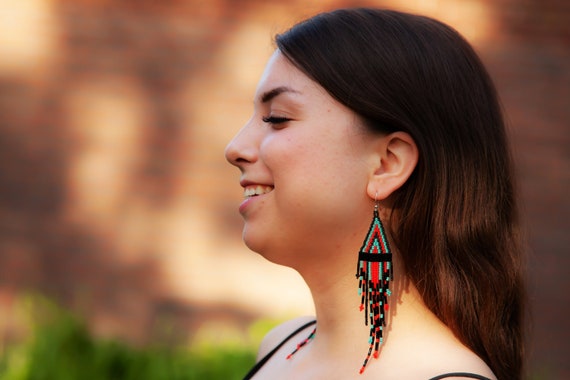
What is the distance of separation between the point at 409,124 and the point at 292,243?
42 cm

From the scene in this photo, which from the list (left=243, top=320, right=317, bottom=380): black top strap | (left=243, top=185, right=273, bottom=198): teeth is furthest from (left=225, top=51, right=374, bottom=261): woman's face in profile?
(left=243, top=320, right=317, bottom=380): black top strap

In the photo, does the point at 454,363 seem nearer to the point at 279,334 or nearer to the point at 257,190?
the point at 257,190

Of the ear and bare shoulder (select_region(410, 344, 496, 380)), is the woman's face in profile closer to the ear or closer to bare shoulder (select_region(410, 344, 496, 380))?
the ear

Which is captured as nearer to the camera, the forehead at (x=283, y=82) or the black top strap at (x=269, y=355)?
the forehead at (x=283, y=82)

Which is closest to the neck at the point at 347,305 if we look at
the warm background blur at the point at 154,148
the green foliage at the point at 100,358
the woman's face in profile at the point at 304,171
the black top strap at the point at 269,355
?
the woman's face in profile at the point at 304,171

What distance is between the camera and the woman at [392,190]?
7.15 ft

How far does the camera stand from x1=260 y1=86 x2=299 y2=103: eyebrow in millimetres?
2266

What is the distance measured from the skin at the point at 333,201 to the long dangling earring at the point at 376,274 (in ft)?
0.12

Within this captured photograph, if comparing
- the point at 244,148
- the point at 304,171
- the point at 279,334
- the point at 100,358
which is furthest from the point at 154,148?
the point at 304,171

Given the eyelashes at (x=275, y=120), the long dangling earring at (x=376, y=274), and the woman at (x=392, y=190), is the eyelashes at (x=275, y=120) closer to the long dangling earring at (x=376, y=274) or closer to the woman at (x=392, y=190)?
the woman at (x=392, y=190)

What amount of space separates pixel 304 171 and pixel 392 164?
22 centimetres

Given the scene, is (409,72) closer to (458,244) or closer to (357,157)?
(357,157)

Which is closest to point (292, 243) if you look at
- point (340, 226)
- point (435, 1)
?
point (340, 226)

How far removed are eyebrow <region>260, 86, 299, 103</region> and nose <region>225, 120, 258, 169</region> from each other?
0.25 ft
